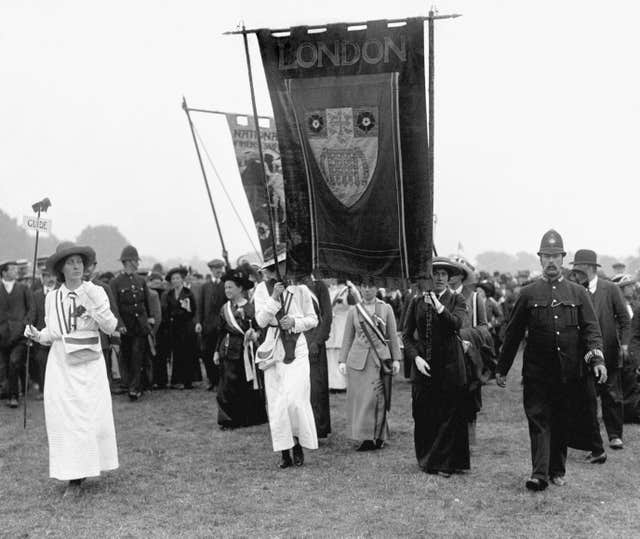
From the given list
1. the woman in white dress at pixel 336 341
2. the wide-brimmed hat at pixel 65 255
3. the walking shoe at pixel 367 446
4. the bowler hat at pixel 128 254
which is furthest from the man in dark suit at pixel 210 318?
the wide-brimmed hat at pixel 65 255

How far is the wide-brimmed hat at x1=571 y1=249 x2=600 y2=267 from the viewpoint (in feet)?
29.3

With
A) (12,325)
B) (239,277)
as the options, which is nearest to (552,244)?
(239,277)

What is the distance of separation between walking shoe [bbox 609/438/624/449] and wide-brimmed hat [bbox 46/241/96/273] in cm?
562

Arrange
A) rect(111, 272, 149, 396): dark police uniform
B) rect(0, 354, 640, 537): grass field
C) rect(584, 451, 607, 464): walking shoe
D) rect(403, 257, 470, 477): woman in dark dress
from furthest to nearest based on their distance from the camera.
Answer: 1. rect(111, 272, 149, 396): dark police uniform
2. rect(584, 451, 607, 464): walking shoe
3. rect(403, 257, 470, 477): woman in dark dress
4. rect(0, 354, 640, 537): grass field

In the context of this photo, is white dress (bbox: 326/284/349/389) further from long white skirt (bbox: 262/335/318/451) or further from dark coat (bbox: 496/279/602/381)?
dark coat (bbox: 496/279/602/381)

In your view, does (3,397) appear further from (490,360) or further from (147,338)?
(490,360)

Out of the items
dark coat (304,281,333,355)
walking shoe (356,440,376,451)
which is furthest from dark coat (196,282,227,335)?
walking shoe (356,440,376,451)

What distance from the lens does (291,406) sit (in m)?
7.62

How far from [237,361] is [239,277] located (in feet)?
3.65

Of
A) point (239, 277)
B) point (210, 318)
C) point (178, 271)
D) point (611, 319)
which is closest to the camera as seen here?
point (611, 319)

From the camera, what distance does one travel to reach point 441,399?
291 inches

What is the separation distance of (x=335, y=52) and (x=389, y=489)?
3720 mm

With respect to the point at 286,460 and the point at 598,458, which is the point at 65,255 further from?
the point at 598,458

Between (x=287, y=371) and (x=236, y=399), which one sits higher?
(x=287, y=371)
